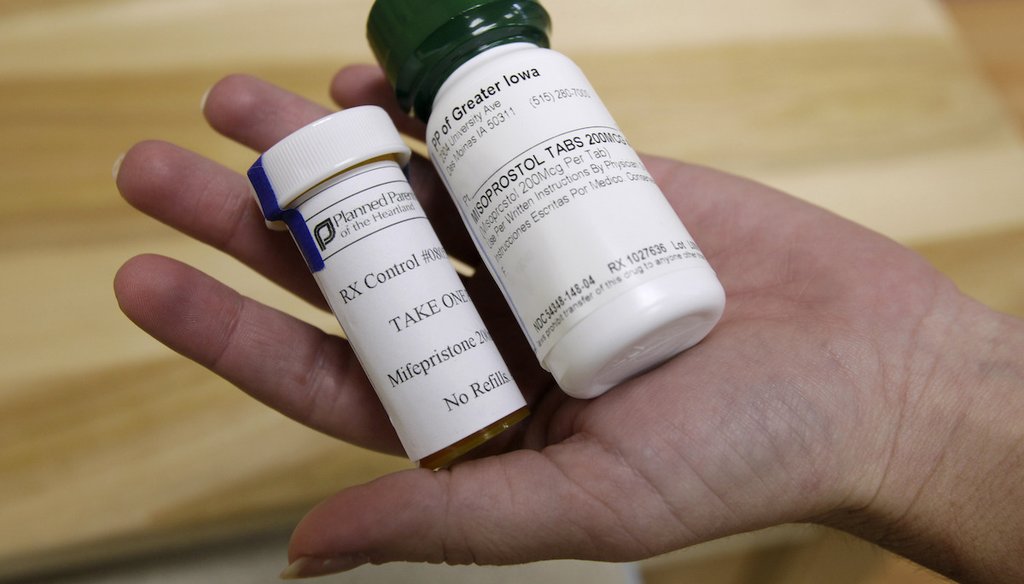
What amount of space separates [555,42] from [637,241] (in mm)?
473

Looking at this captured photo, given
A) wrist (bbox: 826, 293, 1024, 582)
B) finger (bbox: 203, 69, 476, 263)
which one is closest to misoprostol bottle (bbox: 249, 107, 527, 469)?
finger (bbox: 203, 69, 476, 263)

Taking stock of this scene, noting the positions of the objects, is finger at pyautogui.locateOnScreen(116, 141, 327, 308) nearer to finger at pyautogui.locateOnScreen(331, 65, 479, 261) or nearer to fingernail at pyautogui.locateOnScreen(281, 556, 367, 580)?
finger at pyautogui.locateOnScreen(331, 65, 479, 261)

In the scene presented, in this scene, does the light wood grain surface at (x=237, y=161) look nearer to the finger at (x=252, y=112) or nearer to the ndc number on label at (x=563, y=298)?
the finger at (x=252, y=112)

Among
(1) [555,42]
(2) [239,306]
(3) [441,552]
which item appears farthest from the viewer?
(1) [555,42]

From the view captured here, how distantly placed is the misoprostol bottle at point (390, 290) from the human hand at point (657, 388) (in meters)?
0.04

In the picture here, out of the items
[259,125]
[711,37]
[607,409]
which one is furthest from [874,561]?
[259,125]

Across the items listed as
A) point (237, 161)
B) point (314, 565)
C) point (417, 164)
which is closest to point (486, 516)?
point (314, 565)

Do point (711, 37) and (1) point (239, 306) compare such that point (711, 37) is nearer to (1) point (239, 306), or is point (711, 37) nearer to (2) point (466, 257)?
(2) point (466, 257)

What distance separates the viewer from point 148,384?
67 centimetres

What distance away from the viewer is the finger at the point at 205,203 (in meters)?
0.57

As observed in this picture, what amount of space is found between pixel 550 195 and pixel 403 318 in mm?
118

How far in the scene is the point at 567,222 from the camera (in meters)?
0.47

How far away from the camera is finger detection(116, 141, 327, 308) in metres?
0.57

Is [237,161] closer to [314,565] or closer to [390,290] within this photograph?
[390,290]
